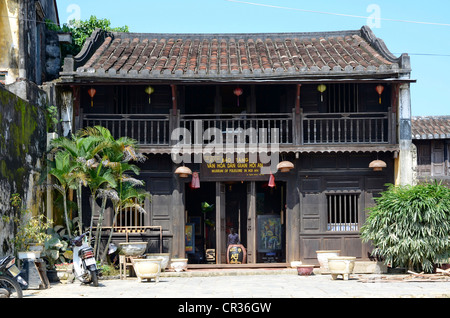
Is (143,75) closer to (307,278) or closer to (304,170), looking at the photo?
(304,170)

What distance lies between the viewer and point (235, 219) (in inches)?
851

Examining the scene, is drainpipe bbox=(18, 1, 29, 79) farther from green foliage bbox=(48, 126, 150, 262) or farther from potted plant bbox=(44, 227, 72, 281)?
potted plant bbox=(44, 227, 72, 281)

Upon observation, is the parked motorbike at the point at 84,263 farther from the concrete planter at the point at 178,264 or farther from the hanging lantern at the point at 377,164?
the hanging lantern at the point at 377,164

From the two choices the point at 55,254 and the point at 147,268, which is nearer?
the point at 147,268

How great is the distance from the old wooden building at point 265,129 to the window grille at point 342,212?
3 cm

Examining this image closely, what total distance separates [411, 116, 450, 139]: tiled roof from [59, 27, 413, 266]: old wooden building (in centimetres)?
639

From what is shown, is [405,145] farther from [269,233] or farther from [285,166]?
[269,233]

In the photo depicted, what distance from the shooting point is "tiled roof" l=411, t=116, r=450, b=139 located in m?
23.9

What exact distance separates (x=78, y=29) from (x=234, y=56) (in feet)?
23.5

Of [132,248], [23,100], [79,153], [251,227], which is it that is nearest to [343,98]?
[251,227]

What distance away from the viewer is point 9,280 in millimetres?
10477

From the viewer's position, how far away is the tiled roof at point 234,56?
55.1ft

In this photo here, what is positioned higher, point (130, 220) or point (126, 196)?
point (126, 196)

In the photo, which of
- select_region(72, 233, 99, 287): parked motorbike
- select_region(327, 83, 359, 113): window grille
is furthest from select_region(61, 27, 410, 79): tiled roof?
select_region(72, 233, 99, 287): parked motorbike
